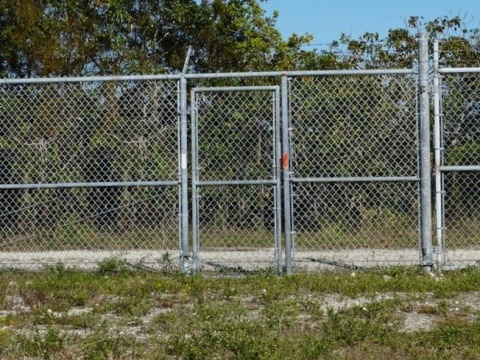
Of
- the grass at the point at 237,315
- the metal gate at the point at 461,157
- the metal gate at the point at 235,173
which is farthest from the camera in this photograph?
the metal gate at the point at 235,173

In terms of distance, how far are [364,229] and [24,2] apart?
25.6ft

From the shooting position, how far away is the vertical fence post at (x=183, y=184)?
8.94 metres

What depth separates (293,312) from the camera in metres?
7.28

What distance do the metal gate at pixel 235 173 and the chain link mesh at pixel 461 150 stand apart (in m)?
2.03

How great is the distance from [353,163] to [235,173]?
1415 mm

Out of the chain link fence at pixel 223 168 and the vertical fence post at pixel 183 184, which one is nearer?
the vertical fence post at pixel 183 184

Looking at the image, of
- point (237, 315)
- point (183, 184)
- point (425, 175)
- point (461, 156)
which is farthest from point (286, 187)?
point (461, 156)

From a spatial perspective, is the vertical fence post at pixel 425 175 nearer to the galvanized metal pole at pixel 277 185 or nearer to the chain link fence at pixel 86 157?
the galvanized metal pole at pixel 277 185

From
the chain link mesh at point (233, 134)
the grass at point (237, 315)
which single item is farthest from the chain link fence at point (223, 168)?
the grass at point (237, 315)

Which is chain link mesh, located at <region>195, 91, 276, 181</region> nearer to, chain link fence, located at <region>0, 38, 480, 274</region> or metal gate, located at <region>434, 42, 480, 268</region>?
chain link fence, located at <region>0, 38, 480, 274</region>

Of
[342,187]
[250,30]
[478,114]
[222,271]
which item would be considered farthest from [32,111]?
[250,30]

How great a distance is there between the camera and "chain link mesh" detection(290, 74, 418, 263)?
9.79 metres

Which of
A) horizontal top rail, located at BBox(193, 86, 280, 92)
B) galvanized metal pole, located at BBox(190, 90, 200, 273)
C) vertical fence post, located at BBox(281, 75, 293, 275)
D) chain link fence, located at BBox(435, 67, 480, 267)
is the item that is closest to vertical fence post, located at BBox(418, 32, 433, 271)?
chain link fence, located at BBox(435, 67, 480, 267)

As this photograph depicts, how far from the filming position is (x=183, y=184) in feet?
29.5
